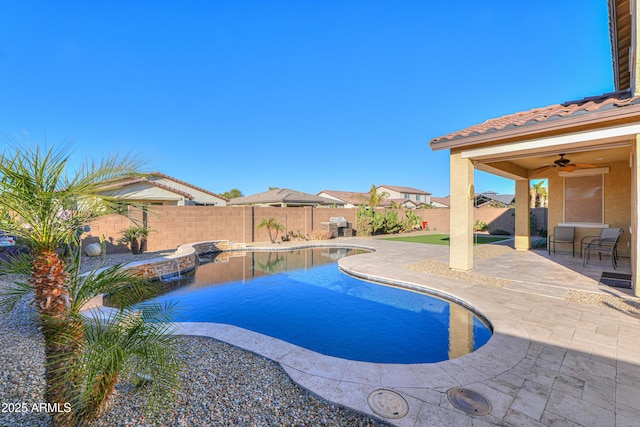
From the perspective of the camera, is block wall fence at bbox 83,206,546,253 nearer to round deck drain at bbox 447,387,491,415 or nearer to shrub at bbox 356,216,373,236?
shrub at bbox 356,216,373,236

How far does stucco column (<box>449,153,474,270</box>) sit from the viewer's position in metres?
7.91

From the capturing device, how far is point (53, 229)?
2.10 metres

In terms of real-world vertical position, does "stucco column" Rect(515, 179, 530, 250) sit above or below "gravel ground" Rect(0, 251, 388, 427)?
above

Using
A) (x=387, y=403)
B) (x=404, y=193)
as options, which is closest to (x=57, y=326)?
(x=387, y=403)

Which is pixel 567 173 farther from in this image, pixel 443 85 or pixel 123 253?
pixel 123 253

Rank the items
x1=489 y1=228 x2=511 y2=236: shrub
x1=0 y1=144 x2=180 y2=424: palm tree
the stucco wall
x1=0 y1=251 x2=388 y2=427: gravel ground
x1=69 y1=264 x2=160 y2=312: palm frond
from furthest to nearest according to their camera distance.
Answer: x1=489 y1=228 x2=511 y2=236: shrub, the stucco wall, x1=0 y1=251 x2=388 y2=427: gravel ground, x1=69 y1=264 x2=160 y2=312: palm frond, x1=0 y1=144 x2=180 y2=424: palm tree

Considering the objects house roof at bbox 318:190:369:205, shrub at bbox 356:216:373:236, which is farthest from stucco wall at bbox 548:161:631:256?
house roof at bbox 318:190:369:205

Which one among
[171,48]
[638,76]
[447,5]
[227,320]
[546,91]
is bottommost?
[227,320]

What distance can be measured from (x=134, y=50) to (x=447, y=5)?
13.3 metres

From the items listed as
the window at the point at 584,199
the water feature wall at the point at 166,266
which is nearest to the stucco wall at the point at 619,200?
the window at the point at 584,199

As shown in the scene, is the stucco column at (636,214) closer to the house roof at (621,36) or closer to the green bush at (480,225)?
the house roof at (621,36)

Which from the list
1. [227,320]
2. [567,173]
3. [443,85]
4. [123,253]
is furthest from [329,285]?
[443,85]

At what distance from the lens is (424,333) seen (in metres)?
5.05

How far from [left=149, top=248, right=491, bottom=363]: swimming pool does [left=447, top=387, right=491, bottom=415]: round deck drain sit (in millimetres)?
1195
